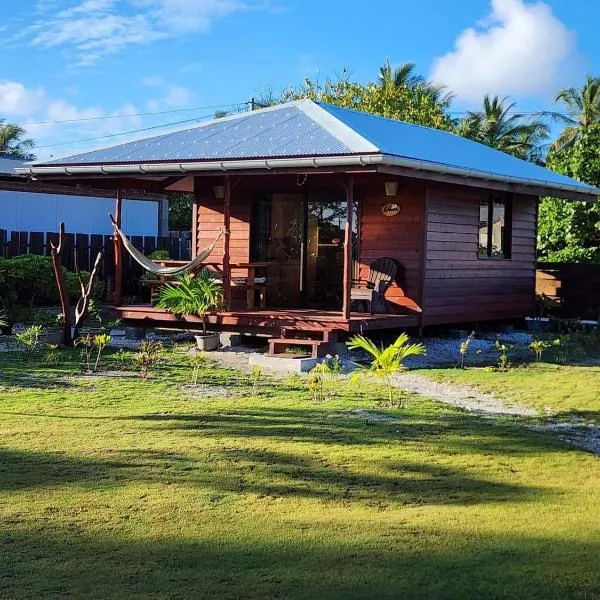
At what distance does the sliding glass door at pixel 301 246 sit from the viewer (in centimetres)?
1414

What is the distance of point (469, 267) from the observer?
573 inches

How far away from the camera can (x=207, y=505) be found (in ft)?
16.3

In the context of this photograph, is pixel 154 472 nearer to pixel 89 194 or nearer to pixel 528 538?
pixel 528 538

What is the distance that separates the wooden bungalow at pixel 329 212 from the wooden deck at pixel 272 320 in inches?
0.9

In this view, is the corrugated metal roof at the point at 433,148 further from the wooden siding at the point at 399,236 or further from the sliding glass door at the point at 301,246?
the sliding glass door at the point at 301,246

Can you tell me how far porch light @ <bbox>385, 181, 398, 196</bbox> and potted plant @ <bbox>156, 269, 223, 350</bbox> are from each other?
9.52ft

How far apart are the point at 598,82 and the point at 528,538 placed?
4169cm

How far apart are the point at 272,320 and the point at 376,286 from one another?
1.80m

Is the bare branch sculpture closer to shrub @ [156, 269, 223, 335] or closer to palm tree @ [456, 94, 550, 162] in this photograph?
shrub @ [156, 269, 223, 335]

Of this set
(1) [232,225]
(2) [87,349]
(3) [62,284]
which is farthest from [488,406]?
(1) [232,225]

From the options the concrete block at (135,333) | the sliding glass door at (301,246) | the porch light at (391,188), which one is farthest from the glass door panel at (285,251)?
the concrete block at (135,333)

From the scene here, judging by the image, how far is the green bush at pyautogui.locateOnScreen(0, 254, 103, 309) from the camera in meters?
16.0

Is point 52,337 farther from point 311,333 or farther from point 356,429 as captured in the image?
point 356,429

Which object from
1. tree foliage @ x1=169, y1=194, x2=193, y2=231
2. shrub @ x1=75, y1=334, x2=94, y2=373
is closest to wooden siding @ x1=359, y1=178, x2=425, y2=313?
shrub @ x1=75, y1=334, x2=94, y2=373
